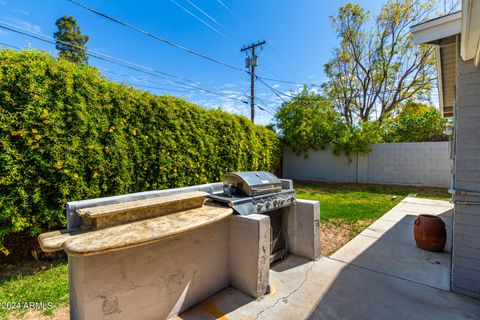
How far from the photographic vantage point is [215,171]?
18.0 ft

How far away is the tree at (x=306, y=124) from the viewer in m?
10.6

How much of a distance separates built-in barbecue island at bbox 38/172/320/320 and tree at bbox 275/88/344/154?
8.22 m

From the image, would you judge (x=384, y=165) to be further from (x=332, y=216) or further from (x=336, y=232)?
(x=336, y=232)

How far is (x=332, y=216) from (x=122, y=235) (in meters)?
4.98

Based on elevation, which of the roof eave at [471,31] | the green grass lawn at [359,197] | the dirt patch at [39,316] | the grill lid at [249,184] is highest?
the roof eave at [471,31]

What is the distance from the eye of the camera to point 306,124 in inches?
421

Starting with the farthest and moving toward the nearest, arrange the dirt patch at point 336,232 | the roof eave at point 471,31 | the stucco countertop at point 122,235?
the dirt patch at point 336,232, the roof eave at point 471,31, the stucco countertop at point 122,235

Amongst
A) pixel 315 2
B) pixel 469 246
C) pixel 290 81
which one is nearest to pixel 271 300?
pixel 469 246

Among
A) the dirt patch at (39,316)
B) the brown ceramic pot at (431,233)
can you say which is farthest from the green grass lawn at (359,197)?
the dirt patch at (39,316)

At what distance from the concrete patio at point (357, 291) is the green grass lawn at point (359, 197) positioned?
172cm

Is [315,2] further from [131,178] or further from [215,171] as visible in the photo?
[131,178]

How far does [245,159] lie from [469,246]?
5.14m

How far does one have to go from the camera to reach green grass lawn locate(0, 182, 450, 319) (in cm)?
236

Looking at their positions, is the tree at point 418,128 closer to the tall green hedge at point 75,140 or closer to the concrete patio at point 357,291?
the concrete patio at point 357,291
